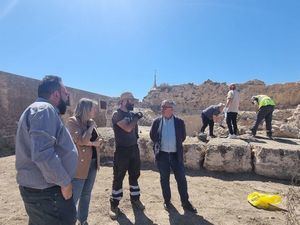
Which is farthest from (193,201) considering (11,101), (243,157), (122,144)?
(11,101)

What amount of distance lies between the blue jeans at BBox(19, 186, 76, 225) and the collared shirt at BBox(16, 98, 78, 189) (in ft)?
0.18

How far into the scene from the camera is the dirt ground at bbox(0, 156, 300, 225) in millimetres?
3967

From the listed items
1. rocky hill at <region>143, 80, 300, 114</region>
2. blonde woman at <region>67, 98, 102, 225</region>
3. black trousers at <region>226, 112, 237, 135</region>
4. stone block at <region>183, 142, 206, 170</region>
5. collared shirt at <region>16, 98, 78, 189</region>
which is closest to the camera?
collared shirt at <region>16, 98, 78, 189</region>

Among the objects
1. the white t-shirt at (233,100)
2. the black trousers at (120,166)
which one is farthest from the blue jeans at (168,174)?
the white t-shirt at (233,100)

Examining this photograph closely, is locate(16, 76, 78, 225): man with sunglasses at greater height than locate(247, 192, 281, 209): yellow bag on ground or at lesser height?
greater

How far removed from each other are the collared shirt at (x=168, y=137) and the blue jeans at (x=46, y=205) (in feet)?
7.42

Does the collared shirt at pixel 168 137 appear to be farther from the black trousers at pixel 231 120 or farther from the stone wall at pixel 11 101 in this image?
the stone wall at pixel 11 101

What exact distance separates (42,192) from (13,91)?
957 cm

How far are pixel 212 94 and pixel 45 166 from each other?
19025mm

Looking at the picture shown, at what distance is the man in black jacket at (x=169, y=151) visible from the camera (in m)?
4.29

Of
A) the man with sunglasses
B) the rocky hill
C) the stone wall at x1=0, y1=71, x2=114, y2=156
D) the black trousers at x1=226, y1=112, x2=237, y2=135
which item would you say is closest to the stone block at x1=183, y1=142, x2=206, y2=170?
the black trousers at x1=226, y1=112, x2=237, y2=135

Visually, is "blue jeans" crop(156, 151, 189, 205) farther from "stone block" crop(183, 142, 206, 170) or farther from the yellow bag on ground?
"stone block" crop(183, 142, 206, 170)

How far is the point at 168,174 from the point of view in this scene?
434 cm

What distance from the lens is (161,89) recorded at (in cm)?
2333
